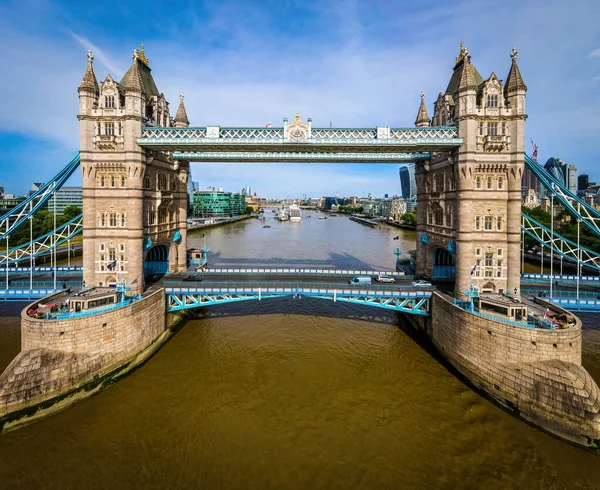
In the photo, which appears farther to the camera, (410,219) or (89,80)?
(410,219)

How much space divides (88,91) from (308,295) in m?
26.6

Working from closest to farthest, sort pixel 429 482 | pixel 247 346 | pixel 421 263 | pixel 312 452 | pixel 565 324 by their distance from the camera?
pixel 429 482 → pixel 312 452 → pixel 565 324 → pixel 247 346 → pixel 421 263

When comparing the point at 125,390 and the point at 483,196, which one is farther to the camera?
the point at 483,196

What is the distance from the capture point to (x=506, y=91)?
1169 inches

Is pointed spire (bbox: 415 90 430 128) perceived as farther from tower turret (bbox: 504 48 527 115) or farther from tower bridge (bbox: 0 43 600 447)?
tower turret (bbox: 504 48 527 115)

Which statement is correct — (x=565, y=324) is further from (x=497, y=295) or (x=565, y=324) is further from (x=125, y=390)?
(x=125, y=390)

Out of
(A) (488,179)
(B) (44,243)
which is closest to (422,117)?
(A) (488,179)

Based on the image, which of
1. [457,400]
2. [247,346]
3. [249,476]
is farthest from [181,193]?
[457,400]

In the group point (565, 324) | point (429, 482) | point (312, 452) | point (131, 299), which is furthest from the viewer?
point (131, 299)

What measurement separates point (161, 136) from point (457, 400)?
32.6m

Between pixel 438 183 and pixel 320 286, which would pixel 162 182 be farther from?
pixel 438 183

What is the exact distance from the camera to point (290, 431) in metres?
20.0

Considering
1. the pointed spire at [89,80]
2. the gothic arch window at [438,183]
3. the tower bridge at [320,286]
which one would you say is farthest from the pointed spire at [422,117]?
the pointed spire at [89,80]

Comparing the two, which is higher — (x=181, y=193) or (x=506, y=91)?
(x=506, y=91)
